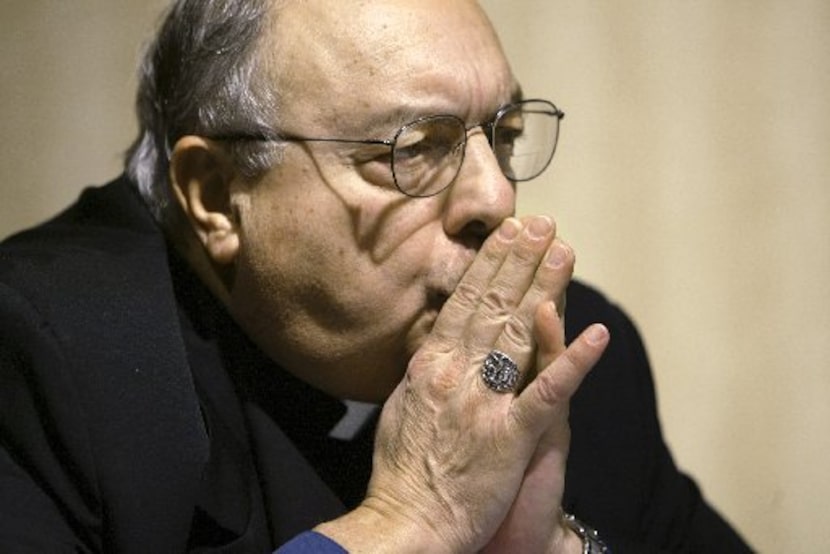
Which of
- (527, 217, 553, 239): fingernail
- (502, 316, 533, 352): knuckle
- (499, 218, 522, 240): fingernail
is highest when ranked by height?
(527, 217, 553, 239): fingernail

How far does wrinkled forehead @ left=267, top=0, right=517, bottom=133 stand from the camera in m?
1.37

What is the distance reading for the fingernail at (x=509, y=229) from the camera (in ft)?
4.23

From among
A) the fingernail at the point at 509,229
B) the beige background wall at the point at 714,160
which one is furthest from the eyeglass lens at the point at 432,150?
the beige background wall at the point at 714,160

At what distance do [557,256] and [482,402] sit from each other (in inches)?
6.9

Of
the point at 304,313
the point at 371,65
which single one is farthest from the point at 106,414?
the point at 371,65

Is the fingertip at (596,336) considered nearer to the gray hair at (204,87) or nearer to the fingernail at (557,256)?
the fingernail at (557,256)

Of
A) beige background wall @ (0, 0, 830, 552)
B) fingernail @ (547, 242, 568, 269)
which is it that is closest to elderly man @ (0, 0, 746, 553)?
fingernail @ (547, 242, 568, 269)

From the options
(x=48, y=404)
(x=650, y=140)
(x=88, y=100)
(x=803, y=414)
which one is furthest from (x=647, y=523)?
(x=88, y=100)

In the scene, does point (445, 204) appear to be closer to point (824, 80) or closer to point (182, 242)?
point (182, 242)

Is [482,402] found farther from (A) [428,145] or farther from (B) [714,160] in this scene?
(B) [714,160]

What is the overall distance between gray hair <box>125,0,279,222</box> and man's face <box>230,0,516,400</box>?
0.11 ft

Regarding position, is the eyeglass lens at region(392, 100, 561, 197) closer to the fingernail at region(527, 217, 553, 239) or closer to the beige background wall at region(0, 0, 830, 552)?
the fingernail at region(527, 217, 553, 239)

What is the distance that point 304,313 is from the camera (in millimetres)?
1443

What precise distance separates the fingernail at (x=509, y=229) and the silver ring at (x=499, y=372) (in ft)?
0.42
